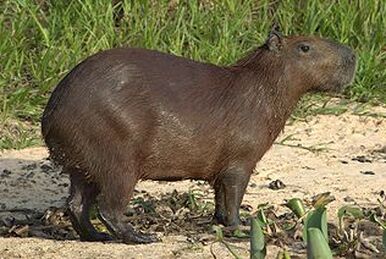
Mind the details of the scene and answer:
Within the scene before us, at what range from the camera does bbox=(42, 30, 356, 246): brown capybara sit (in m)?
5.59

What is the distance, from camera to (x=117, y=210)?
225 inches

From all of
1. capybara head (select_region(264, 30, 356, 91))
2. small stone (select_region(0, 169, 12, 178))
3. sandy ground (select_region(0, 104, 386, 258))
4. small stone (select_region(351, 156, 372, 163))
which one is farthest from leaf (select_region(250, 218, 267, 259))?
small stone (select_region(351, 156, 372, 163))

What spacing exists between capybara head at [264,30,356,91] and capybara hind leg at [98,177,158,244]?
1087 mm

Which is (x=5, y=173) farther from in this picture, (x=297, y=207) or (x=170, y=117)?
(x=297, y=207)

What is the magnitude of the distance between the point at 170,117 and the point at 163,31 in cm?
331

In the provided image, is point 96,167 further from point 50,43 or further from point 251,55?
point 50,43

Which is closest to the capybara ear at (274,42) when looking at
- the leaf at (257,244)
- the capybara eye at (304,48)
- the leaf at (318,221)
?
the capybara eye at (304,48)

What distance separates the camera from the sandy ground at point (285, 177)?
554 cm

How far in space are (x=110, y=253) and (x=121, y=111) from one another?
2.09ft

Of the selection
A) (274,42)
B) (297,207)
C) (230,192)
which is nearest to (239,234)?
(297,207)

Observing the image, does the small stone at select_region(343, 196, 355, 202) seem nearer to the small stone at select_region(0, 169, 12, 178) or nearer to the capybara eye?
the capybara eye

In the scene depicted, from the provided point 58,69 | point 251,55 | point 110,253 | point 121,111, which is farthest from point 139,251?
point 58,69

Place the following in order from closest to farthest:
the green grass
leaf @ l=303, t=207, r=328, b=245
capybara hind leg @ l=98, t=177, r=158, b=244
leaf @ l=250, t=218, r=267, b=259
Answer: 1. leaf @ l=250, t=218, r=267, b=259
2. leaf @ l=303, t=207, r=328, b=245
3. capybara hind leg @ l=98, t=177, r=158, b=244
4. the green grass

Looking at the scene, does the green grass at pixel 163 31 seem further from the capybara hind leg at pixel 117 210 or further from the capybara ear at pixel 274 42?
the capybara hind leg at pixel 117 210
